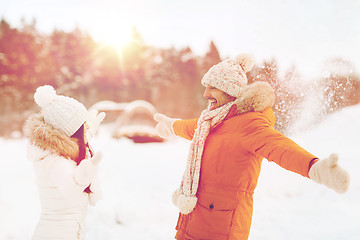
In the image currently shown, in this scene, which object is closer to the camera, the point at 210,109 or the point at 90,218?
the point at 210,109

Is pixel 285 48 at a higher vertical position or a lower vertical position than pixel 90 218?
higher

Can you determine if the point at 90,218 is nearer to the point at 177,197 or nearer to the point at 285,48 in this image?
the point at 177,197

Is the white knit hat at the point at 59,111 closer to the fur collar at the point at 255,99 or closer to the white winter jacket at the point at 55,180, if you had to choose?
the white winter jacket at the point at 55,180

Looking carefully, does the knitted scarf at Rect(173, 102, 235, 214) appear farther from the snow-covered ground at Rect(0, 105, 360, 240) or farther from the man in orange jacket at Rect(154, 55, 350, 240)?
the snow-covered ground at Rect(0, 105, 360, 240)

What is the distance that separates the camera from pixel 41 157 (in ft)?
5.55

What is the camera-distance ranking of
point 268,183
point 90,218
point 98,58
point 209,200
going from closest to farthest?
point 209,200 → point 90,218 → point 268,183 → point 98,58

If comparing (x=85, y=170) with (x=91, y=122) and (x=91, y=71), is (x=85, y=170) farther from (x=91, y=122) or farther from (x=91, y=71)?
(x=91, y=71)

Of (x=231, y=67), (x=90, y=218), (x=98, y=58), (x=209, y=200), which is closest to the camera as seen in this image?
(x=209, y=200)

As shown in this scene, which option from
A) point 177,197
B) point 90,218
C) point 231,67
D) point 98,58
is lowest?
point 90,218

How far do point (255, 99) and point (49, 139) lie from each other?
3.81 feet

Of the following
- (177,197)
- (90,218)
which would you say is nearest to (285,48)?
(177,197)

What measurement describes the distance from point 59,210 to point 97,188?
25cm

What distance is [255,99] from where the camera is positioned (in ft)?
5.60

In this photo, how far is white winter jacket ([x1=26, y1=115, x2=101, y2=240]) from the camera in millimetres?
Result: 1671
